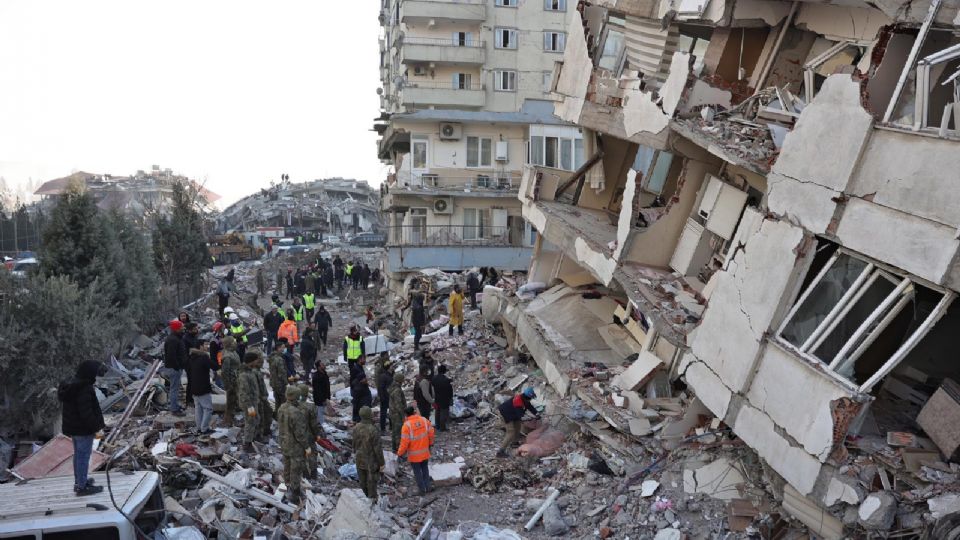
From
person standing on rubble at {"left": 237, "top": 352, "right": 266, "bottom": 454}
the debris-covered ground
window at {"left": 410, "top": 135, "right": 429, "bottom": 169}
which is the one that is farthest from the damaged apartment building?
window at {"left": 410, "top": 135, "right": 429, "bottom": 169}

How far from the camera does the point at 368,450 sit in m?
8.89

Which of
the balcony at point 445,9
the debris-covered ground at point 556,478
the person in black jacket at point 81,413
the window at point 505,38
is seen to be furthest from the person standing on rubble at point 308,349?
the window at point 505,38

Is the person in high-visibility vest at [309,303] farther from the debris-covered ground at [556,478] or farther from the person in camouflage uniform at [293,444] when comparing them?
the person in camouflage uniform at [293,444]

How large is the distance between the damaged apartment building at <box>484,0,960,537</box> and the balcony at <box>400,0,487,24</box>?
2148 cm

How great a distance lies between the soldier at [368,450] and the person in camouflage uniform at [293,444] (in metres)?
0.64

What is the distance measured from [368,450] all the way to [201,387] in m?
2.76

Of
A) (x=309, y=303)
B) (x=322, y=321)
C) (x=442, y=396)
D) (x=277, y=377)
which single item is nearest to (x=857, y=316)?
(x=442, y=396)

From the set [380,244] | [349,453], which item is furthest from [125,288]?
[380,244]

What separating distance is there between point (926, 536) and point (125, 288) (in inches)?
634

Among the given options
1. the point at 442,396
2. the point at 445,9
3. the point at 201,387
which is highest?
the point at 445,9

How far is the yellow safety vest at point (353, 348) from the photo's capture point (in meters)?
13.9

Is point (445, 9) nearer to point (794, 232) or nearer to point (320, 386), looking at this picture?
point (320, 386)

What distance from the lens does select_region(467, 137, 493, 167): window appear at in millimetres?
28281

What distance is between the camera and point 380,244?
46.5 meters
